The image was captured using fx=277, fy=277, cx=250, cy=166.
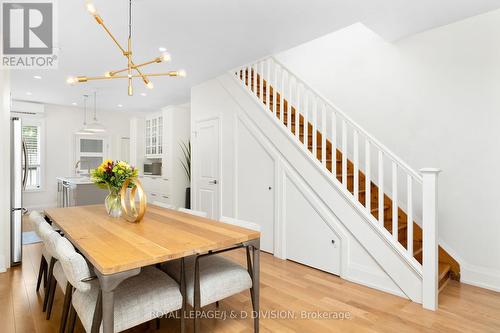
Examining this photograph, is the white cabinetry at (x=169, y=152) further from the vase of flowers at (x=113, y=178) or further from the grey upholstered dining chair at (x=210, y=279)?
the grey upholstered dining chair at (x=210, y=279)

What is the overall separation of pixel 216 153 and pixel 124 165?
2.29 meters

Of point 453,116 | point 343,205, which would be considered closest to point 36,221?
point 343,205

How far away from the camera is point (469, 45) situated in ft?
9.27

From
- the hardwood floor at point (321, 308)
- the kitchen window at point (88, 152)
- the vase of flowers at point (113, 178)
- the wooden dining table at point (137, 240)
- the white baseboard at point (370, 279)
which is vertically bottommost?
the hardwood floor at point (321, 308)

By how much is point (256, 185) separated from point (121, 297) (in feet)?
8.34

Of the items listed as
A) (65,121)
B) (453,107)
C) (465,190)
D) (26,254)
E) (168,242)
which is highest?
(65,121)

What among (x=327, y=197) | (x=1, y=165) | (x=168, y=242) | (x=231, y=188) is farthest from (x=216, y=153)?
(x=168, y=242)

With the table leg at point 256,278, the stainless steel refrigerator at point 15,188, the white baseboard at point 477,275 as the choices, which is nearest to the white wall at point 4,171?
the stainless steel refrigerator at point 15,188

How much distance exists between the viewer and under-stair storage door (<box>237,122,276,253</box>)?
3700 mm

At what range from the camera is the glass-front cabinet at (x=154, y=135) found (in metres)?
6.21

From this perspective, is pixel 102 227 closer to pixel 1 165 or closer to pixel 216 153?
pixel 1 165

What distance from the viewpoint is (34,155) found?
21.5ft

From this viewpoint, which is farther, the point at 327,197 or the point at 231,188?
the point at 231,188

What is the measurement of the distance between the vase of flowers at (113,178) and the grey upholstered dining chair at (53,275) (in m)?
0.46
